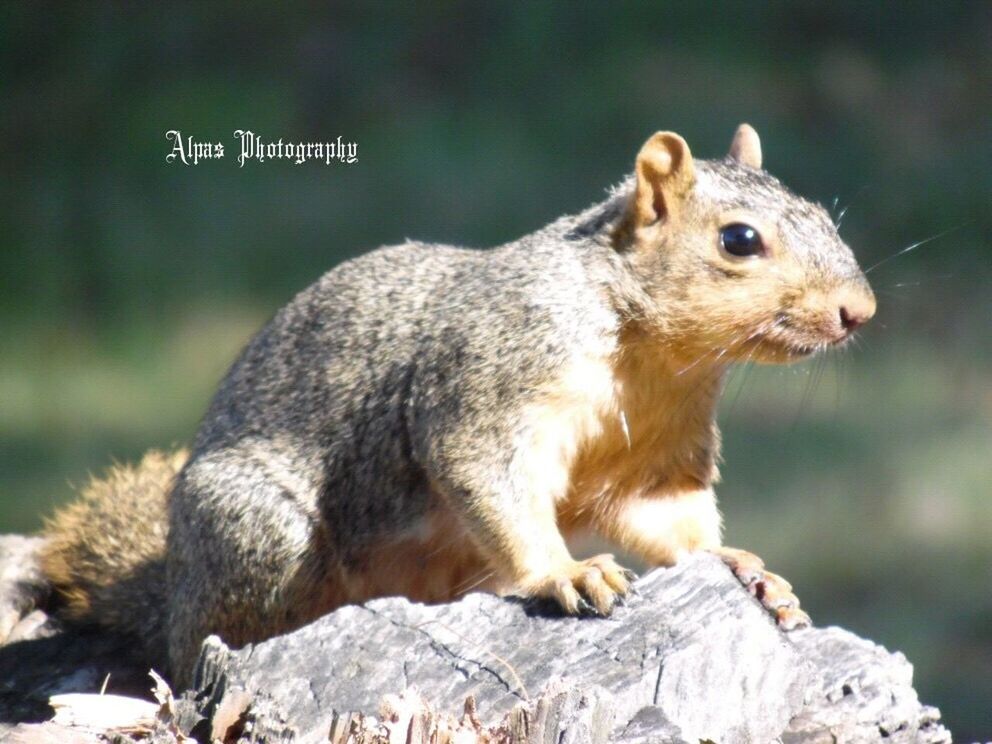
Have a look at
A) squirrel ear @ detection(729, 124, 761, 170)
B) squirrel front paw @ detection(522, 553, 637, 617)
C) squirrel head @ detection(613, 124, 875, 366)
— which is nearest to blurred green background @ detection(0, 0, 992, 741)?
squirrel ear @ detection(729, 124, 761, 170)

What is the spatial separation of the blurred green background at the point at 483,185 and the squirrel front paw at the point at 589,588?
2.32 metres

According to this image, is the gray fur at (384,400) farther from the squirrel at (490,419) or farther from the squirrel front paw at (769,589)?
the squirrel front paw at (769,589)

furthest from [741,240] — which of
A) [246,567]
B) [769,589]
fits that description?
[246,567]

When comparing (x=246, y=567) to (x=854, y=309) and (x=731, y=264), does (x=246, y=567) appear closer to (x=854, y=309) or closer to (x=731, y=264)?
(x=731, y=264)

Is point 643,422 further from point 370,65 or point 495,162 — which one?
point 370,65

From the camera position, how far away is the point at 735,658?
7.36 ft

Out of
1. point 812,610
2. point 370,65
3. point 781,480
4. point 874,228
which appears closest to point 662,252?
point 812,610

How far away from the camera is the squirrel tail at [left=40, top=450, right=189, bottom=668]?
3197mm

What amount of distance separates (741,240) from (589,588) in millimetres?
680

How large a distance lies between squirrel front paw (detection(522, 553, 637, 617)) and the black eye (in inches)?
23.7

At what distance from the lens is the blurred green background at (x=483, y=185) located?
5.23 m

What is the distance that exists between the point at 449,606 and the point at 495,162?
405 cm

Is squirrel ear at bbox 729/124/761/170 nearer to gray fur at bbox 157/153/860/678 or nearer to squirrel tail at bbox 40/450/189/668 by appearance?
gray fur at bbox 157/153/860/678

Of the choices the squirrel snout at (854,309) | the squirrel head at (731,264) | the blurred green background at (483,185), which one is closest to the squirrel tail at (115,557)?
the squirrel head at (731,264)
